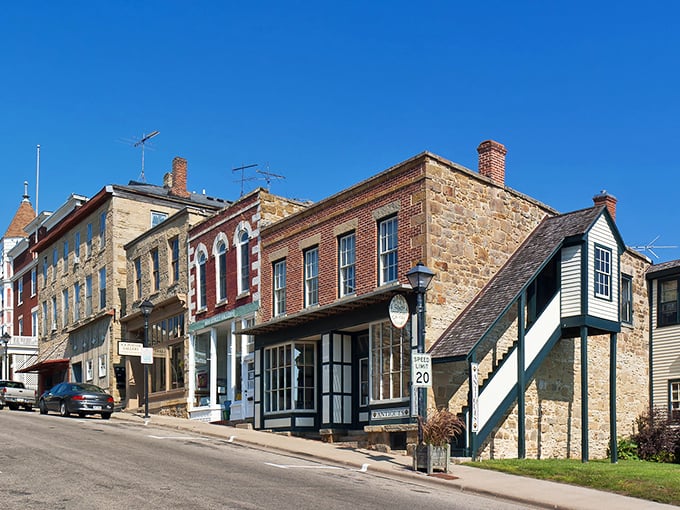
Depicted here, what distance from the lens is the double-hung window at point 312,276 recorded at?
26672 millimetres

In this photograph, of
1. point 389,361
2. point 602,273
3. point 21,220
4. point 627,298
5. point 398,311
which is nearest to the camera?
point 398,311

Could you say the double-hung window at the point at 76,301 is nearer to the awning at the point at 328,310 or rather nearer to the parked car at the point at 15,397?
the parked car at the point at 15,397

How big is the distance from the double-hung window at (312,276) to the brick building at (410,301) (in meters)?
0.05

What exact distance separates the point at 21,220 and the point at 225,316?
4272 centimetres

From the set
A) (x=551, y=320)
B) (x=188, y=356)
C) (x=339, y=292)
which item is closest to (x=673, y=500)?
(x=551, y=320)

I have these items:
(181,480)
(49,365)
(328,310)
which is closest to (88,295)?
(49,365)

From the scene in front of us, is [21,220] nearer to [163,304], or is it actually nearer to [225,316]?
[163,304]

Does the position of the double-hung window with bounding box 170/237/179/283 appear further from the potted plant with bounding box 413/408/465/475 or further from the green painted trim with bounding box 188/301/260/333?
the potted plant with bounding box 413/408/465/475

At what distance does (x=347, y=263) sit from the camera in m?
25.3

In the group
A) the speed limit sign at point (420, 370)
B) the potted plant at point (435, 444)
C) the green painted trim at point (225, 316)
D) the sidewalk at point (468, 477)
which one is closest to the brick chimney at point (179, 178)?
the green painted trim at point (225, 316)

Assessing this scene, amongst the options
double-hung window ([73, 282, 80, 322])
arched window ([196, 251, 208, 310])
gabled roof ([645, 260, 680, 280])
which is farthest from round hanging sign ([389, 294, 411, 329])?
double-hung window ([73, 282, 80, 322])

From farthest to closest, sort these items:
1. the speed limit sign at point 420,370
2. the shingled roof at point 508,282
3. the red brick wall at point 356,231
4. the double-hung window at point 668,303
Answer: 1. the double-hung window at point 668,303
2. the red brick wall at point 356,231
3. the shingled roof at point 508,282
4. the speed limit sign at point 420,370

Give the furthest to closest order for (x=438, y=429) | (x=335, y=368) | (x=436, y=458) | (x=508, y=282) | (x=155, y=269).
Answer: (x=155, y=269), (x=335, y=368), (x=508, y=282), (x=438, y=429), (x=436, y=458)

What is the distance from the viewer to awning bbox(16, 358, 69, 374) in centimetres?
4819
